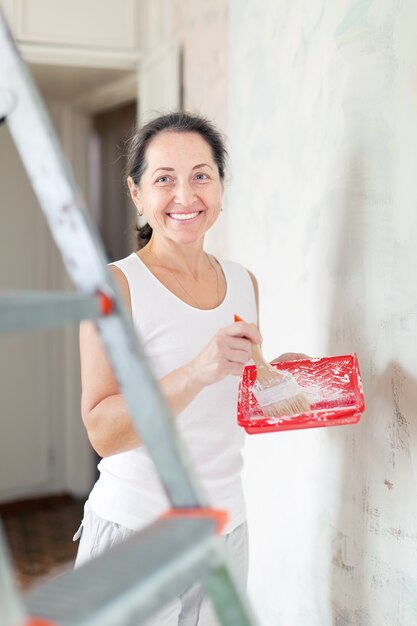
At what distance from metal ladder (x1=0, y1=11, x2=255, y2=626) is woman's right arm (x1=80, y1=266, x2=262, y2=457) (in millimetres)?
463

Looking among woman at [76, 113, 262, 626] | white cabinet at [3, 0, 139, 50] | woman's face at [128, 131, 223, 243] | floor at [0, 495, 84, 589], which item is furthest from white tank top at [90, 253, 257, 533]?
floor at [0, 495, 84, 589]

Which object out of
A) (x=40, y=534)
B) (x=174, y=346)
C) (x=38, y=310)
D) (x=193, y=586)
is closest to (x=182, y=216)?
(x=174, y=346)

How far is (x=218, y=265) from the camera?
1796 millimetres

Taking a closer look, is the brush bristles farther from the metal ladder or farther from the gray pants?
the metal ladder

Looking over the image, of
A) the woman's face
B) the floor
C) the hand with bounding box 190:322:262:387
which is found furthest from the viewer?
the floor

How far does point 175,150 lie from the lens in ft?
5.35

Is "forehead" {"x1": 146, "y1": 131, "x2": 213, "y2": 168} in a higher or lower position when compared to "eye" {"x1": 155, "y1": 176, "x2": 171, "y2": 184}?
higher

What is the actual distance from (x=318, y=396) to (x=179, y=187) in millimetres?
495

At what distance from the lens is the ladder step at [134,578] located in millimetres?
700

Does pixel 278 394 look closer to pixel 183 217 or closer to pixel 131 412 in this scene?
pixel 183 217

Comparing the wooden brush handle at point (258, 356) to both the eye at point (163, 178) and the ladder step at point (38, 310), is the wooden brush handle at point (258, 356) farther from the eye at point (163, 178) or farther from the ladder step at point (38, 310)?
the ladder step at point (38, 310)

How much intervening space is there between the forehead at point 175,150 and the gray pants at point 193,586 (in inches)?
27.4

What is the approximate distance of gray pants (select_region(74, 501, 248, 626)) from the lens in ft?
4.95

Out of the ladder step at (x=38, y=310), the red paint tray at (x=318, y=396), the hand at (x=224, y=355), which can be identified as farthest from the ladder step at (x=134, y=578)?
the red paint tray at (x=318, y=396)
